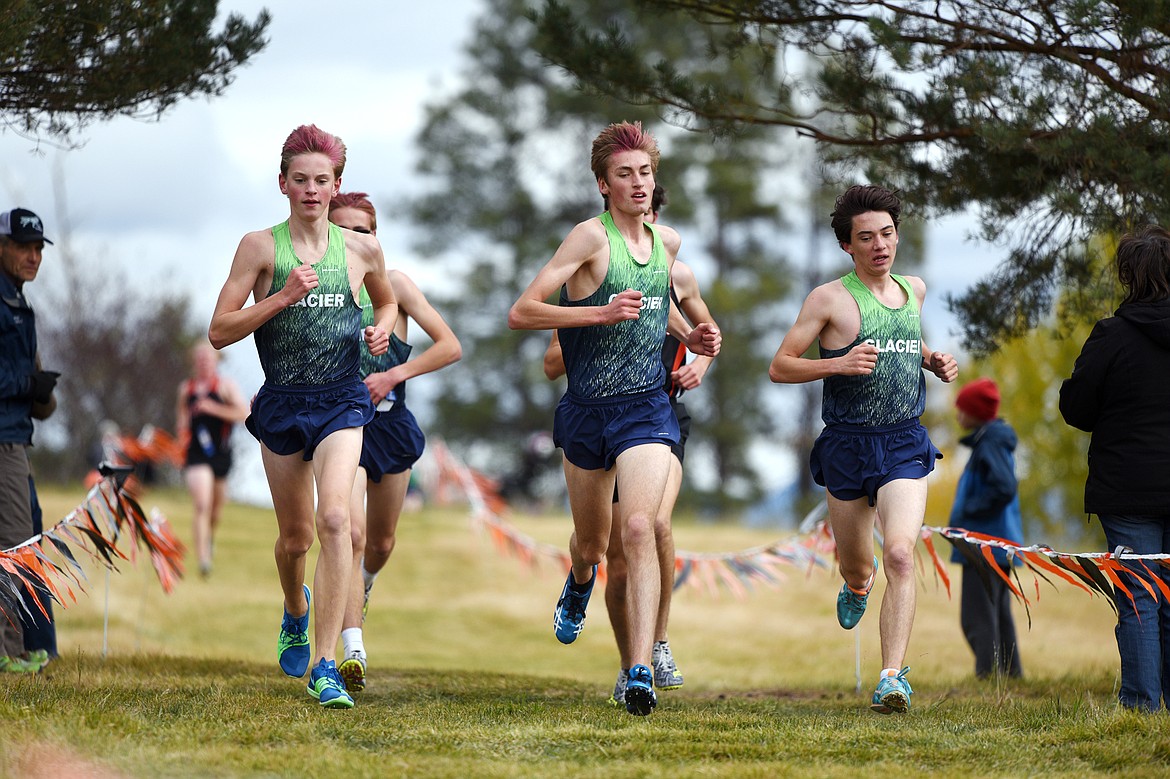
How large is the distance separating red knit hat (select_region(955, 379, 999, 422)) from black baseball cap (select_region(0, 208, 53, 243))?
213 inches

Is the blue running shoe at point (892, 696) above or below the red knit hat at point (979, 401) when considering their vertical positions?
below

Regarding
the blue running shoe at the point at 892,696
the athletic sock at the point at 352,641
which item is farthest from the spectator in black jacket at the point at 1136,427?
the athletic sock at the point at 352,641

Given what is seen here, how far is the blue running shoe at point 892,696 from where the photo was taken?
5793mm

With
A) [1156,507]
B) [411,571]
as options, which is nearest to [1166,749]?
[1156,507]

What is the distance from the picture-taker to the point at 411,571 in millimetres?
17875

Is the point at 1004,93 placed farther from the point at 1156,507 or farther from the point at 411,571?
the point at 411,571

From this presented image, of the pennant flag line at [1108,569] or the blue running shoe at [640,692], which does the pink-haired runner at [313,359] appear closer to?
the blue running shoe at [640,692]

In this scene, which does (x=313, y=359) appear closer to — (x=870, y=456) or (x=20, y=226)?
(x=20, y=226)

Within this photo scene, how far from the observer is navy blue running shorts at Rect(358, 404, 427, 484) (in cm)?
721

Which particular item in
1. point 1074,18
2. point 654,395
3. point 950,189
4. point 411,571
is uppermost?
point 1074,18

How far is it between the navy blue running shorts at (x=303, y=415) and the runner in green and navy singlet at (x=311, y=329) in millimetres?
49

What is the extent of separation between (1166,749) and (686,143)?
94.5 ft

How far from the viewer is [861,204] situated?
634 cm

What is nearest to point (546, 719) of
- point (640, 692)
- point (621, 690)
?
point (640, 692)
